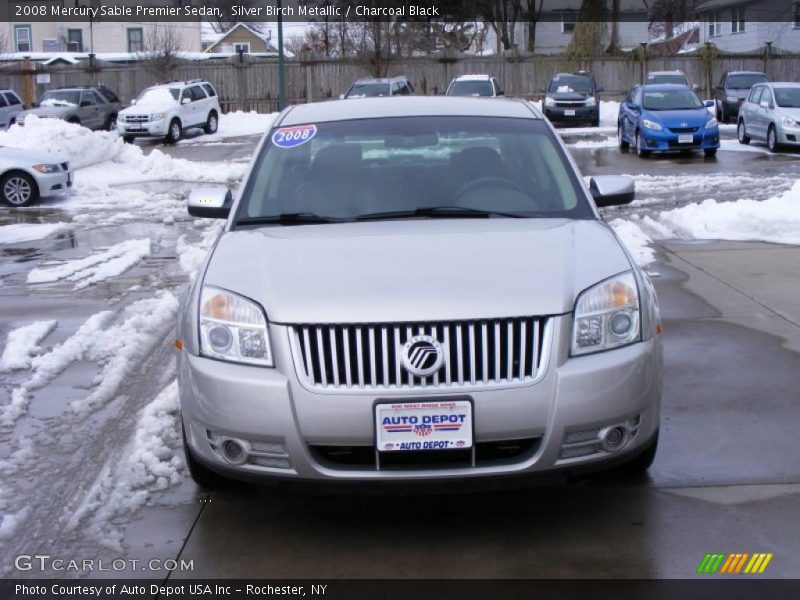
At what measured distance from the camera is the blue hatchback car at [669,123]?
71.1 ft

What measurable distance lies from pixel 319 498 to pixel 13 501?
1.38 meters

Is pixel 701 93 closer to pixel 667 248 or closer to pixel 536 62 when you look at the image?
pixel 536 62

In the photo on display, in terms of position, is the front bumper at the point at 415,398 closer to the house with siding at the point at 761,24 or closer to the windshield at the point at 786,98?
the windshield at the point at 786,98

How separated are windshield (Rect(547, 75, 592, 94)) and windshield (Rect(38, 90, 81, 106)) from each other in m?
14.3

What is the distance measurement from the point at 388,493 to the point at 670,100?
20.5 meters

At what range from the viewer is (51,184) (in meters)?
16.8

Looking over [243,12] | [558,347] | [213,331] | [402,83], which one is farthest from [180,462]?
[243,12]

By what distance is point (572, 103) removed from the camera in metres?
30.6

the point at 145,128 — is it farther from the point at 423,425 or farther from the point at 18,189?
the point at 423,425

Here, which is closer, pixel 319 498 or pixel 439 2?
pixel 319 498

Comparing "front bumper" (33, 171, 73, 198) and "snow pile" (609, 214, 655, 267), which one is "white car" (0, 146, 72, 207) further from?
"snow pile" (609, 214, 655, 267)

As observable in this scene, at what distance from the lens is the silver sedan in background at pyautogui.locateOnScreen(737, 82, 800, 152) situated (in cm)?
2205

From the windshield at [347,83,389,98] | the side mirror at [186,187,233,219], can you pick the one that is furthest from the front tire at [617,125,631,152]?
the side mirror at [186,187,233,219]

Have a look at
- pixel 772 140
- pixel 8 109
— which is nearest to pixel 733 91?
pixel 772 140
